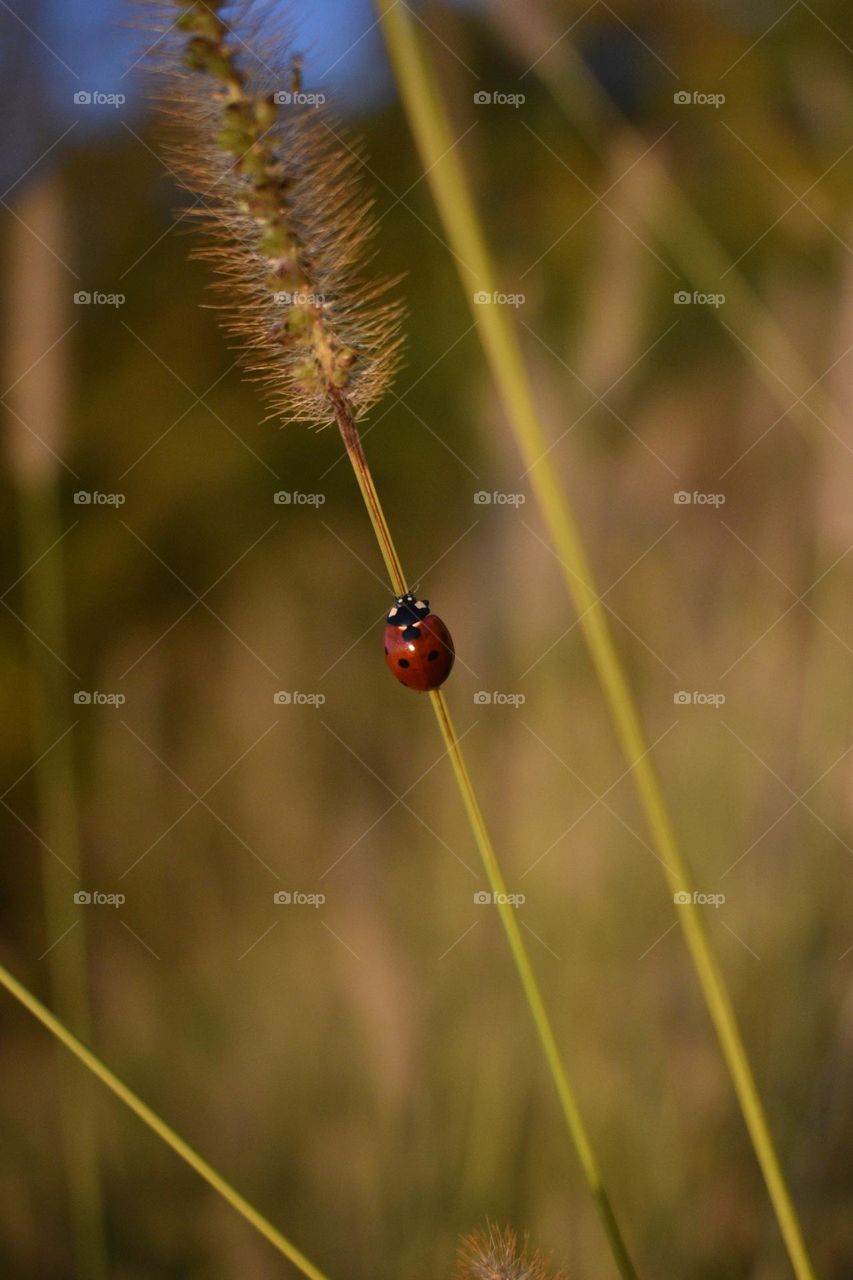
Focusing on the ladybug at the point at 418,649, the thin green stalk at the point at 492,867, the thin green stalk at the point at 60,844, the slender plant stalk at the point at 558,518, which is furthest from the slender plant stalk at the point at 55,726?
the thin green stalk at the point at 492,867

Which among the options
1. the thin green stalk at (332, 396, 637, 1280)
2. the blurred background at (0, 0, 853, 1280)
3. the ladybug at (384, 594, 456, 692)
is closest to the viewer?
the thin green stalk at (332, 396, 637, 1280)

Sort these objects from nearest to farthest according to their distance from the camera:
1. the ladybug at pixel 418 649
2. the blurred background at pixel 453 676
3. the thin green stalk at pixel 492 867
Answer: the thin green stalk at pixel 492 867 < the ladybug at pixel 418 649 < the blurred background at pixel 453 676

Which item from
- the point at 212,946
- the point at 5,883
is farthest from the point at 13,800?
the point at 212,946

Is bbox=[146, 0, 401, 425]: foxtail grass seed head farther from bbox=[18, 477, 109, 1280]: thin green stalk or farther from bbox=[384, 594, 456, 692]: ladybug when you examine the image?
bbox=[18, 477, 109, 1280]: thin green stalk

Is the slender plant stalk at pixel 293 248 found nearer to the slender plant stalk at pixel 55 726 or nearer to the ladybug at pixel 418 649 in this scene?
the ladybug at pixel 418 649

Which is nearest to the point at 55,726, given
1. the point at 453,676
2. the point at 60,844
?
the point at 60,844

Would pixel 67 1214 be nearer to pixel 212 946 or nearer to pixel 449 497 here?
pixel 212 946

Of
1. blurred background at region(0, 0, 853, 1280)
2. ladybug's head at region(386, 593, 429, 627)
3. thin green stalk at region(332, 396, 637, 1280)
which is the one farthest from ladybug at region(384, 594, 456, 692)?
blurred background at region(0, 0, 853, 1280)
